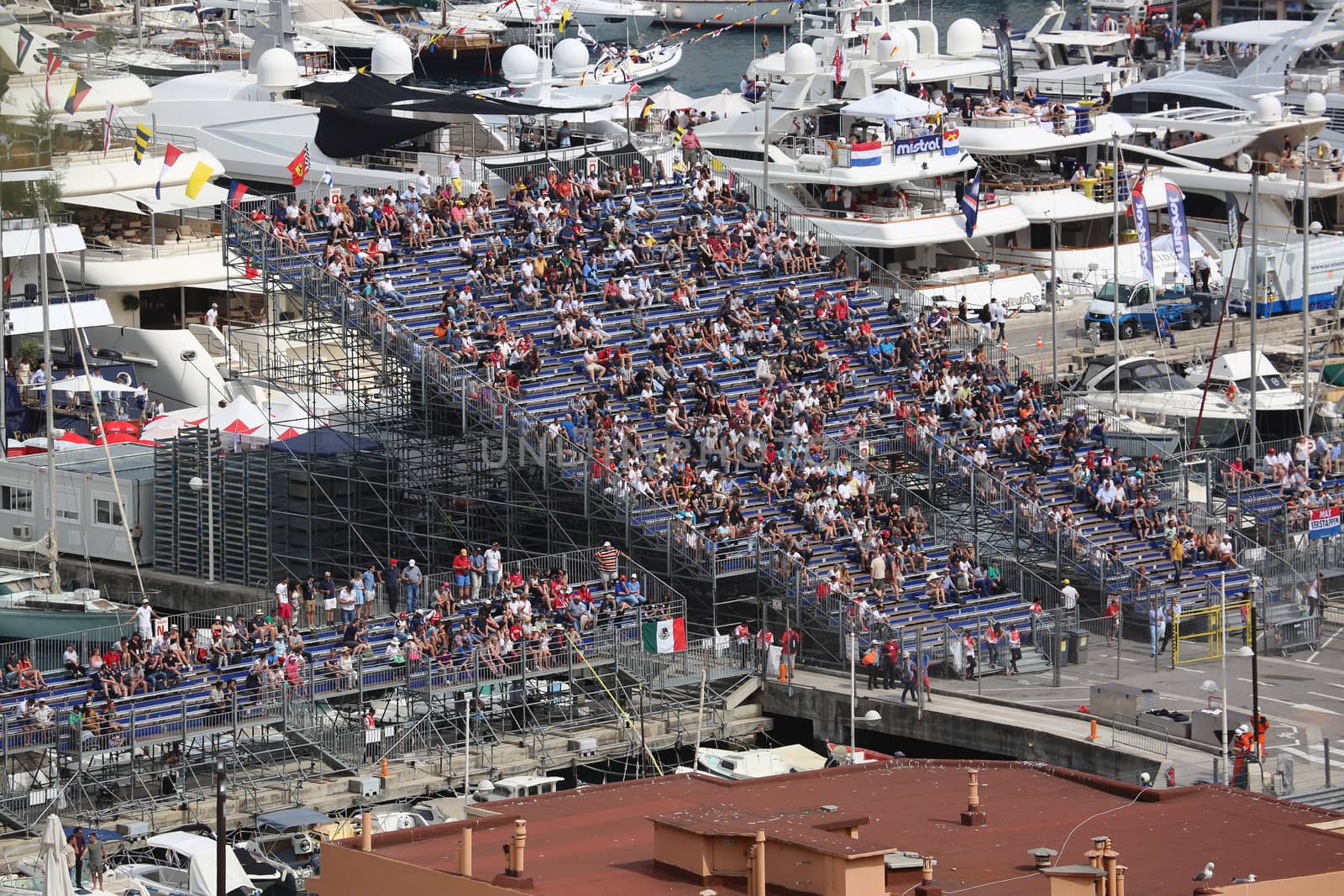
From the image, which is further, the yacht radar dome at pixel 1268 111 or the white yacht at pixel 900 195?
the yacht radar dome at pixel 1268 111

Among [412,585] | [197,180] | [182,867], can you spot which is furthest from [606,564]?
[197,180]

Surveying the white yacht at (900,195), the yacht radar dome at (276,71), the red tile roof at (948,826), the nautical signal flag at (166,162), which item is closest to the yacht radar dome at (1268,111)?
the white yacht at (900,195)

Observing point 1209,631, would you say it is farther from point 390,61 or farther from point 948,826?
point 390,61

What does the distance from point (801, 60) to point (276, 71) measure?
15485 mm

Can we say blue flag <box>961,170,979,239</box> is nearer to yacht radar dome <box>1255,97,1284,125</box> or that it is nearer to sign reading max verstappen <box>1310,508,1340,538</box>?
sign reading max verstappen <box>1310,508,1340,538</box>

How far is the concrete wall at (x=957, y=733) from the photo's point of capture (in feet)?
167

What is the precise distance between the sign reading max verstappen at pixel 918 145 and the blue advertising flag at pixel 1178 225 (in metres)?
8.66

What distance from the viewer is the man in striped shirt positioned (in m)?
56.7

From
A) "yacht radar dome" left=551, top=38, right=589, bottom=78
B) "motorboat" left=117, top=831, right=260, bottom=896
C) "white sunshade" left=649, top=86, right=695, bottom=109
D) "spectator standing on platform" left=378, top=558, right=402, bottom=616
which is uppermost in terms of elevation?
"yacht radar dome" left=551, top=38, right=589, bottom=78

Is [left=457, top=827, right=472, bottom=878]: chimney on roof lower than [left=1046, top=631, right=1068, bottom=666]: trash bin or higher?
higher

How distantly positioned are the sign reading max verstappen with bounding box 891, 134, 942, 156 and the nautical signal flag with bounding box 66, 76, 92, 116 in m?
21.2

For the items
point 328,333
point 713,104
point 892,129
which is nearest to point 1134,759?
point 328,333

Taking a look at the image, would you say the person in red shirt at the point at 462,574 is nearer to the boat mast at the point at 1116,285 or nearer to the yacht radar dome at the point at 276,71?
the boat mast at the point at 1116,285

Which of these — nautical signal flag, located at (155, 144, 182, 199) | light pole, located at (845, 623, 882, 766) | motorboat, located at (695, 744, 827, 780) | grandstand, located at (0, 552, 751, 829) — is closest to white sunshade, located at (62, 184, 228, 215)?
nautical signal flag, located at (155, 144, 182, 199)
